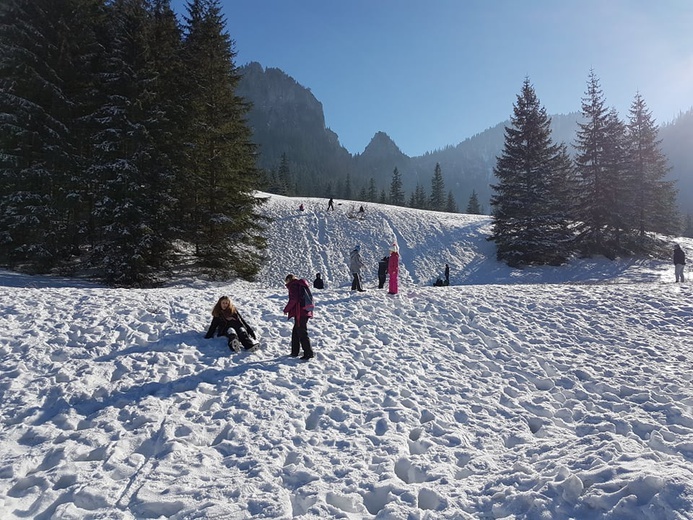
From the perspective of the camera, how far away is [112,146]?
16516mm

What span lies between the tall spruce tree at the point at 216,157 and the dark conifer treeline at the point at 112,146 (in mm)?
71

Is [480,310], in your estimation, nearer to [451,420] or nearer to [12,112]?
[451,420]

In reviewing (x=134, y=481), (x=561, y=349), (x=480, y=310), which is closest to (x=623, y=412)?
(x=561, y=349)

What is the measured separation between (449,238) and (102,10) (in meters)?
30.3

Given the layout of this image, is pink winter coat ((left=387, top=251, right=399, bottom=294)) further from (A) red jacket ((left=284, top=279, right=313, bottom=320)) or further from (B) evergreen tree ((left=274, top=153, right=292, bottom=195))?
(B) evergreen tree ((left=274, top=153, right=292, bottom=195))

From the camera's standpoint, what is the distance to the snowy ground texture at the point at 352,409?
4.45 m

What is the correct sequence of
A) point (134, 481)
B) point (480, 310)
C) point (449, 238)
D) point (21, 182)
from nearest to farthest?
point (134, 481)
point (480, 310)
point (21, 182)
point (449, 238)

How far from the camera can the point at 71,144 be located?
17219mm

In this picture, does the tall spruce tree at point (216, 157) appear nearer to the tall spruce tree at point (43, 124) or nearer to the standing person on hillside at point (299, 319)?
the tall spruce tree at point (43, 124)

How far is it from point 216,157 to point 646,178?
33.1 m

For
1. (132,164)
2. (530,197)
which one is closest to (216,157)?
(132,164)

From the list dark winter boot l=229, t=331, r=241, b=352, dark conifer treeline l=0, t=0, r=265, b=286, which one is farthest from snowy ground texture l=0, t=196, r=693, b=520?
dark conifer treeline l=0, t=0, r=265, b=286

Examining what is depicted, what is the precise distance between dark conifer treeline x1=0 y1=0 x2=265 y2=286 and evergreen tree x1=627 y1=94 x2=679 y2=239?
3049 centimetres

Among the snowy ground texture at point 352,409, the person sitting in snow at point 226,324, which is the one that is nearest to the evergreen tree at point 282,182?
the snowy ground texture at point 352,409
